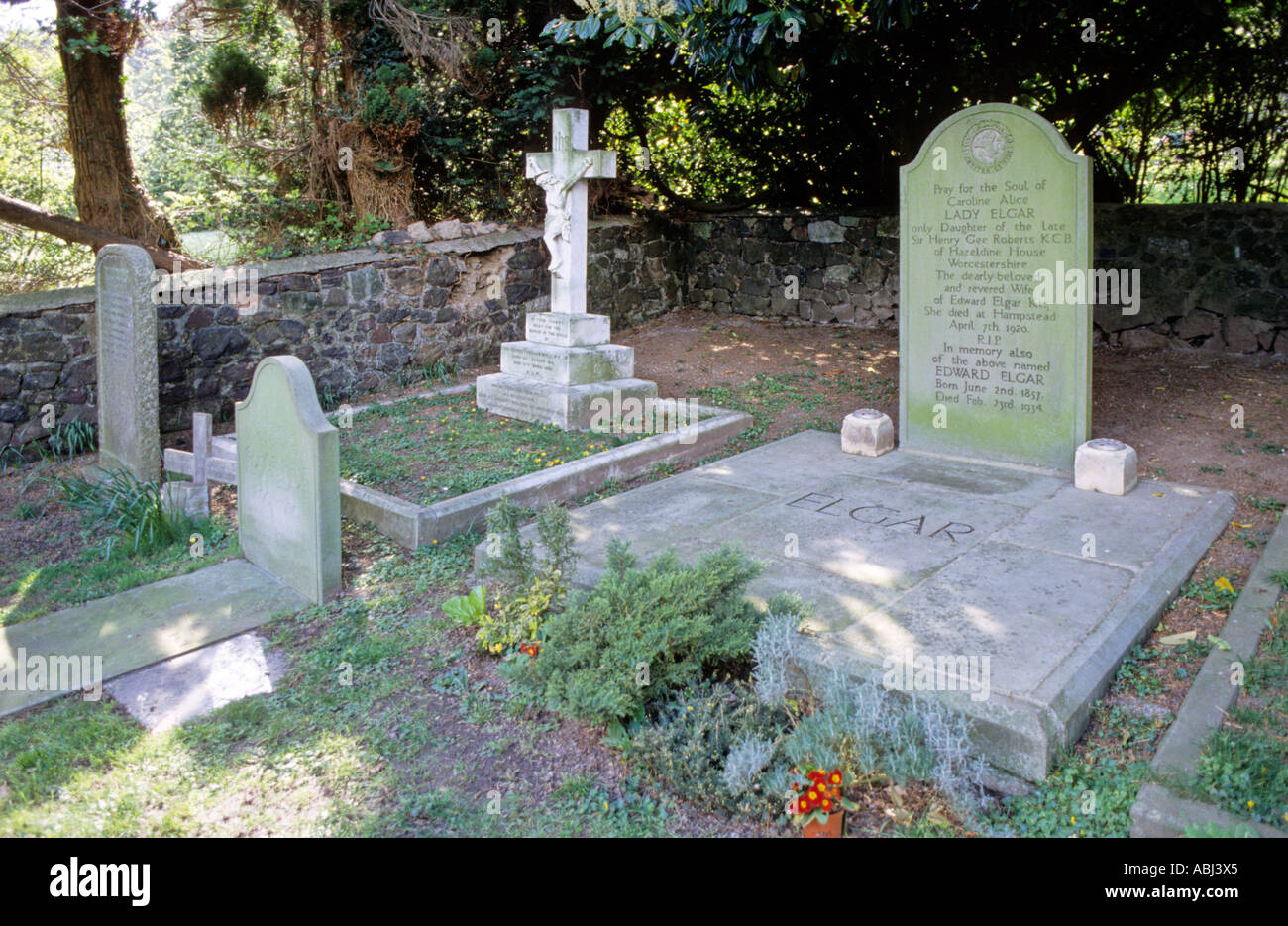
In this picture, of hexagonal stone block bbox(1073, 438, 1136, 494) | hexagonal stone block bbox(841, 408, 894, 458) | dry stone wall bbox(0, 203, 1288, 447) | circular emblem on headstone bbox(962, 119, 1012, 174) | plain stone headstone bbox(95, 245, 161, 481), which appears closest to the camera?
hexagonal stone block bbox(1073, 438, 1136, 494)

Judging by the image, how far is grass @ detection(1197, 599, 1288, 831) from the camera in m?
3.05

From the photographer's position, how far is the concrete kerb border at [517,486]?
5.84 m

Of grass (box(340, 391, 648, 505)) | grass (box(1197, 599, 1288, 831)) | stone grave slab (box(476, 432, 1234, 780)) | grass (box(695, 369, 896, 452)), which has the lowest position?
grass (box(1197, 599, 1288, 831))

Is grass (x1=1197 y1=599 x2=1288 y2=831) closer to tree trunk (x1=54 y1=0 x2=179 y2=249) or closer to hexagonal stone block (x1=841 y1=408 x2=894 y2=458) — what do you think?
hexagonal stone block (x1=841 y1=408 x2=894 y2=458)

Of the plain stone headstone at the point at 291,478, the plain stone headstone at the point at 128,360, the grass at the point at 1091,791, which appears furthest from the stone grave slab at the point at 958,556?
the plain stone headstone at the point at 128,360

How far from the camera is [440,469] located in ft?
22.6

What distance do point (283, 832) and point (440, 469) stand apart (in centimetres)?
381

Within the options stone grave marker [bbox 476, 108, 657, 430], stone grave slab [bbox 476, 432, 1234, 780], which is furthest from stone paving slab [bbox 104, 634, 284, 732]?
stone grave marker [bbox 476, 108, 657, 430]

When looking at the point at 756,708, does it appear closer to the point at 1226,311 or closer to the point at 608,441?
the point at 608,441

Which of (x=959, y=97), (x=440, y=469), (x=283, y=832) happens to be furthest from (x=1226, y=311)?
(x=283, y=832)

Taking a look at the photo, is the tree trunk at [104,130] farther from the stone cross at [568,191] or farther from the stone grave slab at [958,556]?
the stone grave slab at [958,556]

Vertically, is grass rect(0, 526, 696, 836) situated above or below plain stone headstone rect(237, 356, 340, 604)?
below

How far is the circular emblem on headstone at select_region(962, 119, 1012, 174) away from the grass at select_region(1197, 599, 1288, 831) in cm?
364

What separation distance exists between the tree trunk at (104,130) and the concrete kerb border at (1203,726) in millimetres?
9660
